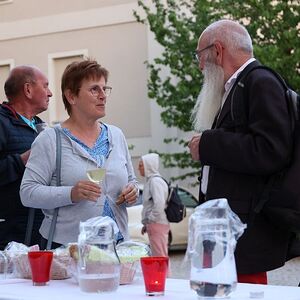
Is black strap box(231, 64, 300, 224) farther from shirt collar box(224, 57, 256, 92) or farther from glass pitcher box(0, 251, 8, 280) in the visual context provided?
glass pitcher box(0, 251, 8, 280)

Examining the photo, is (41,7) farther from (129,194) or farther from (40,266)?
(40,266)

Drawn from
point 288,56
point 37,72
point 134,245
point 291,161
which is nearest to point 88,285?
point 134,245

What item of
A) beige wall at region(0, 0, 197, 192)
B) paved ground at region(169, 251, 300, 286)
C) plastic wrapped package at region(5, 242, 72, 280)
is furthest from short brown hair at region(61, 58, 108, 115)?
beige wall at region(0, 0, 197, 192)

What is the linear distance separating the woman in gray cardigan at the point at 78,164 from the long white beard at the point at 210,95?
0.47m

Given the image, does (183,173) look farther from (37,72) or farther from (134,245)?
(134,245)

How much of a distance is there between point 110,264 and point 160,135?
17.5 meters

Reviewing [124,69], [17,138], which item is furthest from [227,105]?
[124,69]

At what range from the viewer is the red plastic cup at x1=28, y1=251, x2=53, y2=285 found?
2.90m

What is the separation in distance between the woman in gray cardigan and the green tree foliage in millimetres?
11636

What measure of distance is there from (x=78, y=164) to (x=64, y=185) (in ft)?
0.39

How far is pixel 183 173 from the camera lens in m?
20.0

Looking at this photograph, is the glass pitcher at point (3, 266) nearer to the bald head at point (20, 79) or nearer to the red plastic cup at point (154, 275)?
the red plastic cup at point (154, 275)

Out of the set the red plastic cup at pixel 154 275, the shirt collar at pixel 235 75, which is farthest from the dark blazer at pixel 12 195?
the red plastic cup at pixel 154 275

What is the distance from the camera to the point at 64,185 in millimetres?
3809
